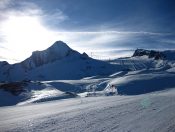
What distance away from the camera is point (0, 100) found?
349ft

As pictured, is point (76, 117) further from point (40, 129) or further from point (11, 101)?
point (11, 101)

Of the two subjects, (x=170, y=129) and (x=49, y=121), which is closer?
(x=170, y=129)

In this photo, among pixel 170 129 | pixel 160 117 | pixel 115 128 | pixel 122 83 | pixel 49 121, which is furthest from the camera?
pixel 122 83

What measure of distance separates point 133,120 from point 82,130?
503 cm

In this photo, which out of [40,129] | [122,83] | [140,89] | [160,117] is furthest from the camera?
[122,83]

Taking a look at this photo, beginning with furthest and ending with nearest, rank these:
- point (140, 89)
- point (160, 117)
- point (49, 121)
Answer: point (140, 89)
point (49, 121)
point (160, 117)

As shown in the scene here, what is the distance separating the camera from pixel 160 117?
26375mm

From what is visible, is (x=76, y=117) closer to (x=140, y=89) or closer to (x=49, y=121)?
(x=49, y=121)

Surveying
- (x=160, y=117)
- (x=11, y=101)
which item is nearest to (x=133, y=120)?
(x=160, y=117)

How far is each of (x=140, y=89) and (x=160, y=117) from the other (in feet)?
220

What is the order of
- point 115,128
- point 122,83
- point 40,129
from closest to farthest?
point 115,128 → point 40,129 → point 122,83

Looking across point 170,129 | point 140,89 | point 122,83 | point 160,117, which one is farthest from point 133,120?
point 122,83

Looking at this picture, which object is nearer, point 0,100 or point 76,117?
point 76,117

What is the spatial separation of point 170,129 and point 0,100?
3665 inches
